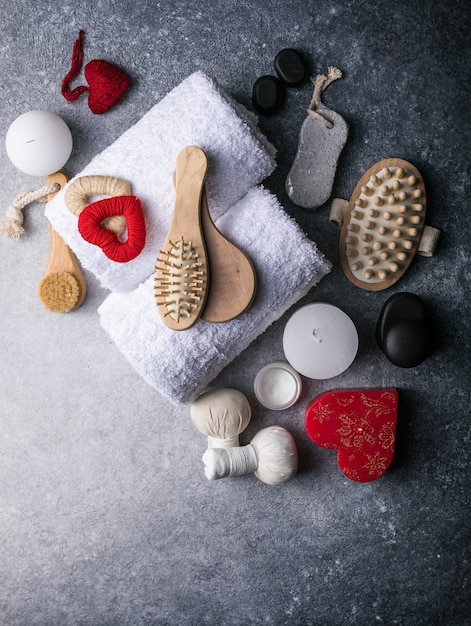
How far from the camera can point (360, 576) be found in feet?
3.32

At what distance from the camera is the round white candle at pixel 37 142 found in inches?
36.7

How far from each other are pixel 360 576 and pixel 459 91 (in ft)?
2.55

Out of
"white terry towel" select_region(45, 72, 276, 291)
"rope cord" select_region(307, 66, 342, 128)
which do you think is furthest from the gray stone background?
"white terry towel" select_region(45, 72, 276, 291)

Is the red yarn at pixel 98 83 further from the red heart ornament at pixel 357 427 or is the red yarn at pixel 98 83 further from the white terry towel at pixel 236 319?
the red heart ornament at pixel 357 427

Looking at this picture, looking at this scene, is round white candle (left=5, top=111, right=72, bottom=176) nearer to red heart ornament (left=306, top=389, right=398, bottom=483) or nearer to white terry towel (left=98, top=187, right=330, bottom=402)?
white terry towel (left=98, top=187, right=330, bottom=402)

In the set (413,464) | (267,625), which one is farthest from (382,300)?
(267,625)

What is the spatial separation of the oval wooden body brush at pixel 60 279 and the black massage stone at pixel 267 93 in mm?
328

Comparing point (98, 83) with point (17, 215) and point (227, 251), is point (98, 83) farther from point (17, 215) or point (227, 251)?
point (227, 251)

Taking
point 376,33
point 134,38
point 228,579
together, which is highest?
point 134,38

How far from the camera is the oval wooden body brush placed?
986mm

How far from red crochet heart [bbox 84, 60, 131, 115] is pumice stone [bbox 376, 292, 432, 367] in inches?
21.0

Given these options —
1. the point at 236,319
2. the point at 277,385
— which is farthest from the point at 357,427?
the point at 236,319

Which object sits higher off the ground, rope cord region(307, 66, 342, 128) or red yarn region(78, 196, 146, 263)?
red yarn region(78, 196, 146, 263)

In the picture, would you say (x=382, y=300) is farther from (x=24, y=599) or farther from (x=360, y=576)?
(x=24, y=599)
